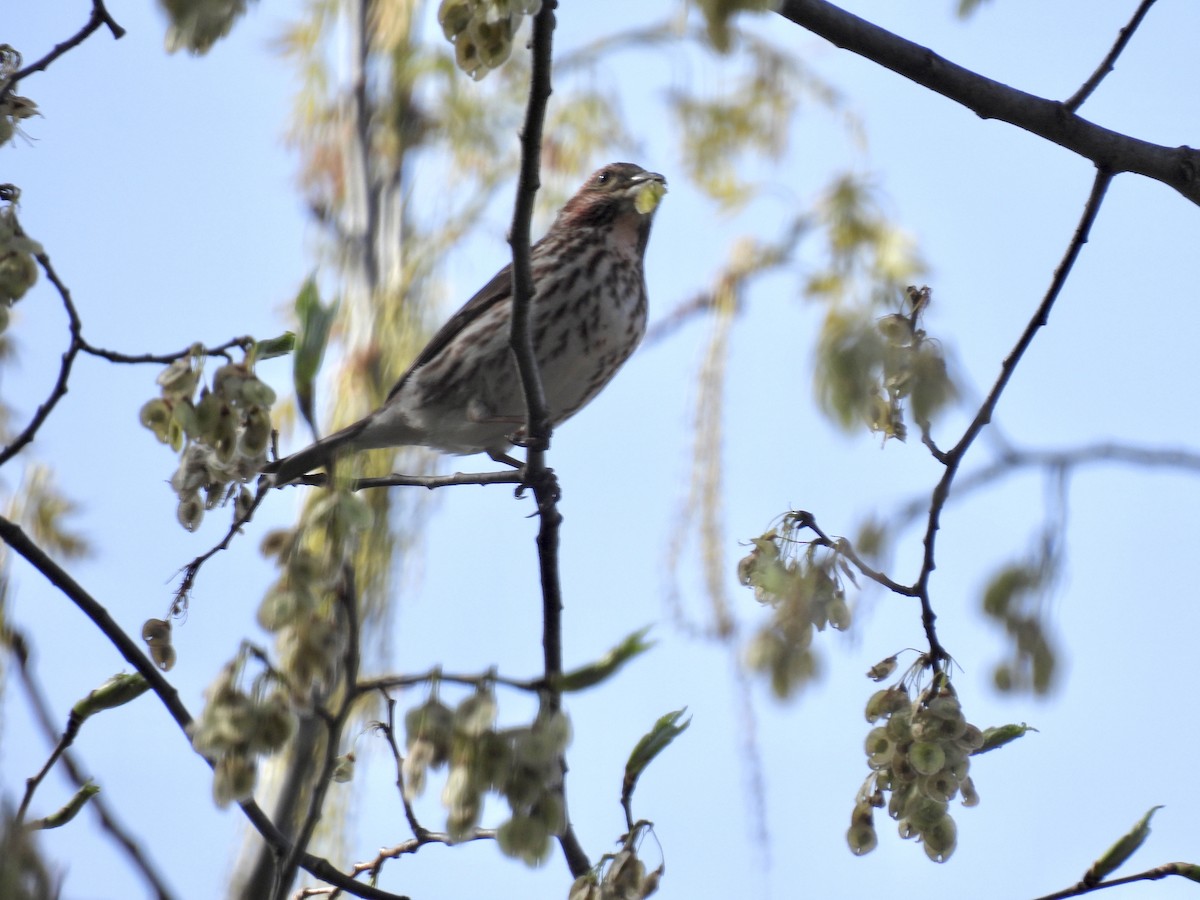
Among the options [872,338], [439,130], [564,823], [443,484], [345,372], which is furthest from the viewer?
[439,130]

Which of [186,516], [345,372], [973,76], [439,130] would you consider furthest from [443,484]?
[439,130]

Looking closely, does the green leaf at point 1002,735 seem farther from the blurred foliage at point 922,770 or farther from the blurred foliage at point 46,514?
the blurred foliage at point 46,514

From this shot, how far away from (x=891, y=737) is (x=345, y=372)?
17.5ft

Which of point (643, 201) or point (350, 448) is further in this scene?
point (643, 201)

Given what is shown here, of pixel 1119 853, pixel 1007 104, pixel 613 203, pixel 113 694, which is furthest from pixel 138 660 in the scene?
pixel 613 203

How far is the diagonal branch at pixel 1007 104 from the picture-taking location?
3.63 m

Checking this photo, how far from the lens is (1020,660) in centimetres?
250

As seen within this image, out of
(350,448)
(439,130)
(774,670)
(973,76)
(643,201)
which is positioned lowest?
(774,670)

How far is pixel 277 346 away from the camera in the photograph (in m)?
2.97

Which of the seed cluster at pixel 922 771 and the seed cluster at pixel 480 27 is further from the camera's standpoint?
the seed cluster at pixel 922 771

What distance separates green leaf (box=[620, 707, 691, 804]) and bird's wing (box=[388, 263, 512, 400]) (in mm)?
3890

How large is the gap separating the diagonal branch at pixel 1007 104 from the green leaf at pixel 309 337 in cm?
152

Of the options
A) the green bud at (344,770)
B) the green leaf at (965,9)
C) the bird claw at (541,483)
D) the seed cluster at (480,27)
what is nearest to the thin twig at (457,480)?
the bird claw at (541,483)

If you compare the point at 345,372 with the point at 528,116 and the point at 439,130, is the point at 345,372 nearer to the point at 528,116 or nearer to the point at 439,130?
the point at 439,130
